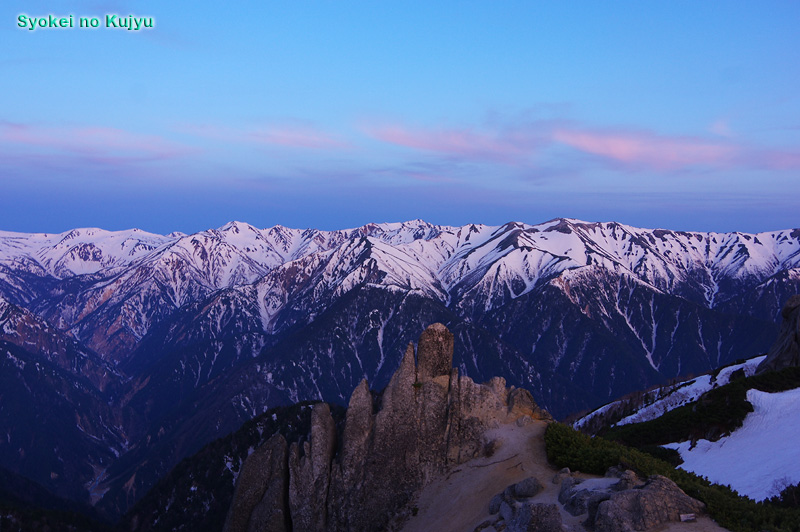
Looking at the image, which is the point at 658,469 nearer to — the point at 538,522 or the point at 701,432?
the point at 538,522

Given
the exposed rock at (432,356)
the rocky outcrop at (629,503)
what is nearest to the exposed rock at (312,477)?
the exposed rock at (432,356)

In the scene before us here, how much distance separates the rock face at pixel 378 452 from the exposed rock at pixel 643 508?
1379 cm

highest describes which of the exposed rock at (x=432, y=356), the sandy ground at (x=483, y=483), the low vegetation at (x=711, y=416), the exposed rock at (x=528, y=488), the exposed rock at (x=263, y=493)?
the exposed rock at (x=432, y=356)

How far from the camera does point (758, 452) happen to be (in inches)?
2105

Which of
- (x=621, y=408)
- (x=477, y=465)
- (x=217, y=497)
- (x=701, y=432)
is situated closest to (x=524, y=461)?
(x=477, y=465)

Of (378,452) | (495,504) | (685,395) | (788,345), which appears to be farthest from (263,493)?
(685,395)

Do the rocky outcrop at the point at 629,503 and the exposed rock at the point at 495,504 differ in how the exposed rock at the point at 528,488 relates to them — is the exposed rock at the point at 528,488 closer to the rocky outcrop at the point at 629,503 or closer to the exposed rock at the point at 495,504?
the exposed rock at the point at 495,504

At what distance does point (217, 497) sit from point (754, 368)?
12597 centimetres

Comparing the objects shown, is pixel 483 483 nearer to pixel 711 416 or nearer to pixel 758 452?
pixel 758 452

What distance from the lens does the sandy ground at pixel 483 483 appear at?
1264 inches

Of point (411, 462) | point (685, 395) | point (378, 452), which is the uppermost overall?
point (378, 452)

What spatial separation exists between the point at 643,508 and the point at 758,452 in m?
36.3

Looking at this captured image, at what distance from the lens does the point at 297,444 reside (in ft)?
141

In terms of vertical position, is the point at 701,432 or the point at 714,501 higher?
the point at 714,501
